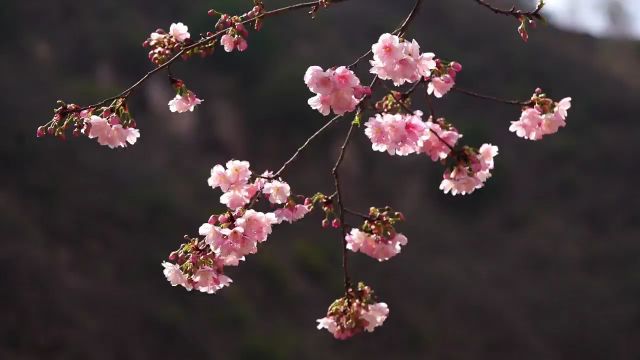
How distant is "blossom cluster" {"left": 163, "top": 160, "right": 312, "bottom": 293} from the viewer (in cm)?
254

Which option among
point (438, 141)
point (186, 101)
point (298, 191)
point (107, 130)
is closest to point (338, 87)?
point (438, 141)

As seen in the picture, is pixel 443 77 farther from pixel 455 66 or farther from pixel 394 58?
pixel 394 58

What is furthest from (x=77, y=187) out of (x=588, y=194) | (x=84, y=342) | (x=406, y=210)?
(x=588, y=194)

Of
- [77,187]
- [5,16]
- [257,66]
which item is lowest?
[77,187]

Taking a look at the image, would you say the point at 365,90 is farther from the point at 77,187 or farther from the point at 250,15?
the point at 77,187

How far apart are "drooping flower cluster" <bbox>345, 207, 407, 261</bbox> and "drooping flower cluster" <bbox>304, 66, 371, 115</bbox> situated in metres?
0.42

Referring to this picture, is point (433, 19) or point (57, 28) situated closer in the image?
point (57, 28)

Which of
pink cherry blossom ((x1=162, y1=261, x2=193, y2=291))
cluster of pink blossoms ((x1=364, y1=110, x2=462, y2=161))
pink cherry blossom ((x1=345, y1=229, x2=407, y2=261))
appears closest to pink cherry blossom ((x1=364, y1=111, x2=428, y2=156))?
cluster of pink blossoms ((x1=364, y1=110, x2=462, y2=161))

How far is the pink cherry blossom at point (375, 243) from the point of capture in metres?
2.82

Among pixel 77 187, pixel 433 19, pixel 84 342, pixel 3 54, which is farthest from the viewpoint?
pixel 433 19

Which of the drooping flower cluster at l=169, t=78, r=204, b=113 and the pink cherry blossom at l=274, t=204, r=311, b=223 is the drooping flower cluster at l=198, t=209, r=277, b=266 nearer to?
the pink cherry blossom at l=274, t=204, r=311, b=223

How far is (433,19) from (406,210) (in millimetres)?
9250

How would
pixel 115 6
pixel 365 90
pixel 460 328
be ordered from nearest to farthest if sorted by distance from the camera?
pixel 365 90, pixel 460 328, pixel 115 6

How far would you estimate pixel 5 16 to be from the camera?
17594 mm
